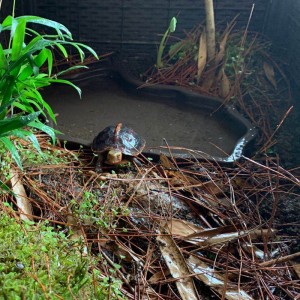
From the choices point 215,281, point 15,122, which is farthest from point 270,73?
point 15,122

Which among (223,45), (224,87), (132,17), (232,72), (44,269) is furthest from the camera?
(132,17)

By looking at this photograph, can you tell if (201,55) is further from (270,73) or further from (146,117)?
(146,117)

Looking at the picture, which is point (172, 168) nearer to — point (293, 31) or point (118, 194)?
point (118, 194)

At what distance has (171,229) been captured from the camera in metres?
2.00

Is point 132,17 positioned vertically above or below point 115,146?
above

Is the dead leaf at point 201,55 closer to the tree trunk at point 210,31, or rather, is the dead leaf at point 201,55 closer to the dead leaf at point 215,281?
the tree trunk at point 210,31

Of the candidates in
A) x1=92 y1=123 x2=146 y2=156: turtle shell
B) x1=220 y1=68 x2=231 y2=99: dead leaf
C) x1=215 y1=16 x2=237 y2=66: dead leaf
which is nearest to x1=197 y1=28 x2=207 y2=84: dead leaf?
x1=215 y1=16 x2=237 y2=66: dead leaf

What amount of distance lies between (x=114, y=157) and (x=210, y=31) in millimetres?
2167

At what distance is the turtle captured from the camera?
8.38ft

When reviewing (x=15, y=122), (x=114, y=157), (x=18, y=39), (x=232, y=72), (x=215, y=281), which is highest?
(x=18, y=39)

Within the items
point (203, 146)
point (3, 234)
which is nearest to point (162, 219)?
point (3, 234)

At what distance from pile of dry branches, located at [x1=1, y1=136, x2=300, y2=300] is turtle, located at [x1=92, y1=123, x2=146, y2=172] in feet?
0.36

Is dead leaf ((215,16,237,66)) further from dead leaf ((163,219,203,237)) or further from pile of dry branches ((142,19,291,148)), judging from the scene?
dead leaf ((163,219,203,237))

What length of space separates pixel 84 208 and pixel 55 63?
266 centimetres
